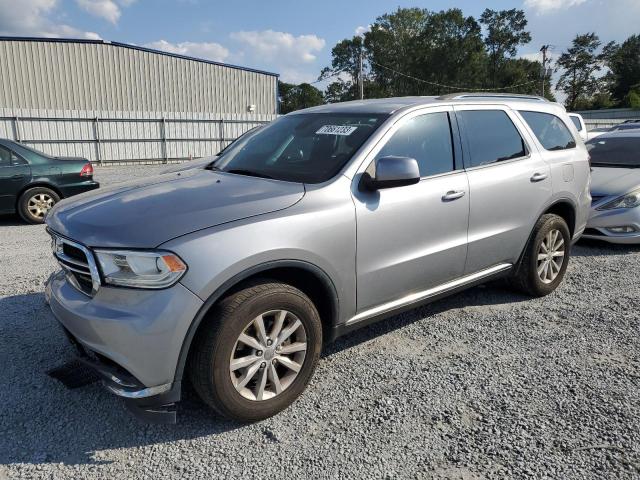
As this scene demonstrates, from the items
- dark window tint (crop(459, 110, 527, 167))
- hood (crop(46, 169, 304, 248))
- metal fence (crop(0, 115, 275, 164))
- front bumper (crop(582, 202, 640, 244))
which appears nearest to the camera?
hood (crop(46, 169, 304, 248))

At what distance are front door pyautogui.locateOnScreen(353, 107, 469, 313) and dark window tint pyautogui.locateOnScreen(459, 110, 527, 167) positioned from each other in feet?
0.76

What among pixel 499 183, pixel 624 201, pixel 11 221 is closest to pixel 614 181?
pixel 624 201

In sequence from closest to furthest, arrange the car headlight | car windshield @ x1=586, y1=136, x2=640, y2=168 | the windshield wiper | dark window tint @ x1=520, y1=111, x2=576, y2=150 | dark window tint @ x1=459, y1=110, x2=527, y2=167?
the windshield wiper < dark window tint @ x1=459, y1=110, x2=527, y2=167 < dark window tint @ x1=520, y1=111, x2=576, y2=150 < the car headlight < car windshield @ x1=586, y1=136, x2=640, y2=168

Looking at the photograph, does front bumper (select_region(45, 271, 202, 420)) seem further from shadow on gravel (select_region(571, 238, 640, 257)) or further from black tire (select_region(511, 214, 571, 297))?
shadow on gravel (select_region(571, 238, 640, 257))

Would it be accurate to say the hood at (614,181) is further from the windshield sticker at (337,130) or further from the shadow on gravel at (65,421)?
the shadow on gravel at (65,421)

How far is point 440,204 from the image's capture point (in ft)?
11.6

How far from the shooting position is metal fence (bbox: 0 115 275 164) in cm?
2027

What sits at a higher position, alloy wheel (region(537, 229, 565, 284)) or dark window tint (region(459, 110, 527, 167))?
dark window tint (region(459, 110, 527, 167))

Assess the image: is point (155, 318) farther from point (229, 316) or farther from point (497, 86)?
point (497, 86)

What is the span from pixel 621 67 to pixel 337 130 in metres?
87.2

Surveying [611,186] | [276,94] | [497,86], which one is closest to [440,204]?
[611,186]

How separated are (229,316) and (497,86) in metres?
73.7

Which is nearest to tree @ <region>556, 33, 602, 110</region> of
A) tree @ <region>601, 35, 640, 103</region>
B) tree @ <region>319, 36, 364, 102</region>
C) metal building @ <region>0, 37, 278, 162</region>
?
tree @ <region>601, 35, 640, 103</region>

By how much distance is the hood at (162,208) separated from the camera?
2.53 m
